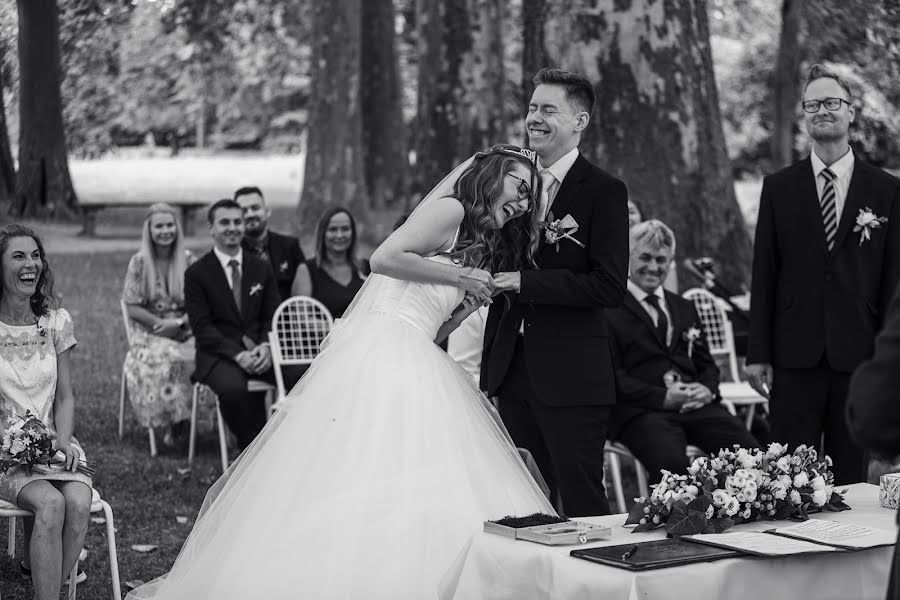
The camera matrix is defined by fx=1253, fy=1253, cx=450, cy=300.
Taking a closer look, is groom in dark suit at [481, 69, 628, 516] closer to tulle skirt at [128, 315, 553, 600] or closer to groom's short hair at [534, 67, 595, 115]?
groom's short hair at [534, 67, 595, 115]

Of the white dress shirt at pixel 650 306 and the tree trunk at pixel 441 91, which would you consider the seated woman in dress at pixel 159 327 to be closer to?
the white dress shirt at pixel 650 306

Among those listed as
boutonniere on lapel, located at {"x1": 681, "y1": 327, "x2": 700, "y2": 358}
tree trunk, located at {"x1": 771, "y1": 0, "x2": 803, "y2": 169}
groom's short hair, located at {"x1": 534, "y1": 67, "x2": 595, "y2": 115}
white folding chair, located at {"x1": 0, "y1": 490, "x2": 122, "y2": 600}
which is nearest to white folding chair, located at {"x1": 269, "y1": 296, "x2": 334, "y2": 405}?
boutonniere on lapel, located at {"x1": 681, "y1": 327, "x2": 700, "y2": 358}

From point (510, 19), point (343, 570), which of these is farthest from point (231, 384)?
point (510, 19)

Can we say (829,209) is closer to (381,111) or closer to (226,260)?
(226,260)

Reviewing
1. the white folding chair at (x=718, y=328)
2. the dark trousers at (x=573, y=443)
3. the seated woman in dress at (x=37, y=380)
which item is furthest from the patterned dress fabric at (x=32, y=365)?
the white folding chair at (x=718, y=328)

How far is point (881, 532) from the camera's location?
12.0 ft

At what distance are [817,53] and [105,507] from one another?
68.5ft

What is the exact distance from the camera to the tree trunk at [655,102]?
386 inches

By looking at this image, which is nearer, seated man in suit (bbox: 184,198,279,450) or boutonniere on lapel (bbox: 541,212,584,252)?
boutonniere on lapel (bbox: 541,212,584,252)

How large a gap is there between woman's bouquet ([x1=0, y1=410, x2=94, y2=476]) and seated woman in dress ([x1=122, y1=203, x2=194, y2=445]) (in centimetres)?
350

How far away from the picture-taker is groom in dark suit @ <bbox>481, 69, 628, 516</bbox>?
4.88m

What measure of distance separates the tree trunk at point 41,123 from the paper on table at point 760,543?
7507 mm

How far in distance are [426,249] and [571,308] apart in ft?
2.16

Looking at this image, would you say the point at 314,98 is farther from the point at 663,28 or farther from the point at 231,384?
the point at 231,384
